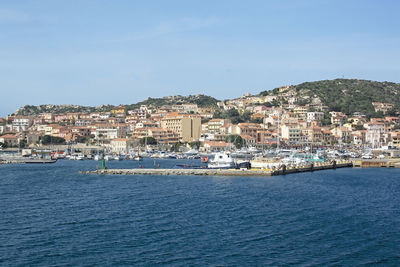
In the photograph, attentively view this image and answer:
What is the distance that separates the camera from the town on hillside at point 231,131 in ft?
333

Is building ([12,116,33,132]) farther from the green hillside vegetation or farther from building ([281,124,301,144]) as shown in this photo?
building ([281,124,301,144])

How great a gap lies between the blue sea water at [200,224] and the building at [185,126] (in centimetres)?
6966

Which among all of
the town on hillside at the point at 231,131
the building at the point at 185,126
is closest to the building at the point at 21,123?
the town on hillside at the point at 231,131

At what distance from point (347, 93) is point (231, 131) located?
47.5 meters

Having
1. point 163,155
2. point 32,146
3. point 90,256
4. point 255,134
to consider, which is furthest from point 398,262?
point 32,146

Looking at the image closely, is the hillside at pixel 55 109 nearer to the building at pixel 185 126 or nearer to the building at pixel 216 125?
the building at pixel 185 126

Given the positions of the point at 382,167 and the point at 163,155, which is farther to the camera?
the point at 163,155

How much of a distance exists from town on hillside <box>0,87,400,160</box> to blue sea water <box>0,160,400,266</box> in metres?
56.1

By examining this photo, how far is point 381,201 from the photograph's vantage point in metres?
31.2

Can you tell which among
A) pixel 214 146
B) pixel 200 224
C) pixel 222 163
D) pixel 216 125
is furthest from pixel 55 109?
pixel 200 224

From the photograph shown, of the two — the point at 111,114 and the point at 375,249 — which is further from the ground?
the point at 111,114

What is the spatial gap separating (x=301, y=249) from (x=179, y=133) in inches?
3541

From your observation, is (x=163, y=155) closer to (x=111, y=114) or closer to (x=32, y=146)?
(x=32, y=146)

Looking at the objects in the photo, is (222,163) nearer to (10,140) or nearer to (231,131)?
(231,131)
